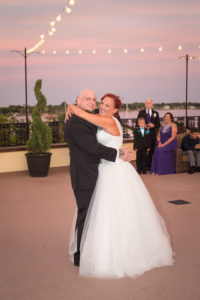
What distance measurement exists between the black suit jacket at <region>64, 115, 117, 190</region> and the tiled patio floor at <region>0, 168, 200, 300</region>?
0.80m

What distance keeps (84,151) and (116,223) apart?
2.14 ft

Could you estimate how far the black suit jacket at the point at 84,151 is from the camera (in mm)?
3498

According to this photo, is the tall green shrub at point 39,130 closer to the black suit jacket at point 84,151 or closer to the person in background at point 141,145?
the person in background at point 141,145

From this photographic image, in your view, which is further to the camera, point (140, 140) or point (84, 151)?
point (140, 140)

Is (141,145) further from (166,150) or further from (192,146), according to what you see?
(192,146)

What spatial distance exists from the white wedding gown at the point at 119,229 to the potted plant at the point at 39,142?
5005mm

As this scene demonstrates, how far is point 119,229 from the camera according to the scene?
3.62 metres

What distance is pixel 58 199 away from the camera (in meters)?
6.66

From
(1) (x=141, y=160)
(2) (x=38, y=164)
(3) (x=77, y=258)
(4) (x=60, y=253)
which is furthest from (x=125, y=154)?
(1) (x=141, y=160)

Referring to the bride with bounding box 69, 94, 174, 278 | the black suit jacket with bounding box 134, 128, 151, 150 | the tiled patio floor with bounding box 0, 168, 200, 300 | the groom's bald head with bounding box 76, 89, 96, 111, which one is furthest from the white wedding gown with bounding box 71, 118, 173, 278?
the black suit jacket with bounding box 134, 128, 151, 150

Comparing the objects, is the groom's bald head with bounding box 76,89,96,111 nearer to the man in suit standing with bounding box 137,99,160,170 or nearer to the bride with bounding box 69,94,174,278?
the bride with bounding box 69,94,174,278

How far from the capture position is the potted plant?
8562 mm

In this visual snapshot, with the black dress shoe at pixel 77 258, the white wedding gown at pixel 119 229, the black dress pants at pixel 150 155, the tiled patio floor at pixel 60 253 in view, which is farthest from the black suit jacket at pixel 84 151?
the black dress pants at pixel 150 155

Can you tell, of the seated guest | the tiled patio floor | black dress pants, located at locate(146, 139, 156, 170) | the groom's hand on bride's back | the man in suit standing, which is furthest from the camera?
Answer: black dress pants, located at locate(146, 139, 156, 170)
